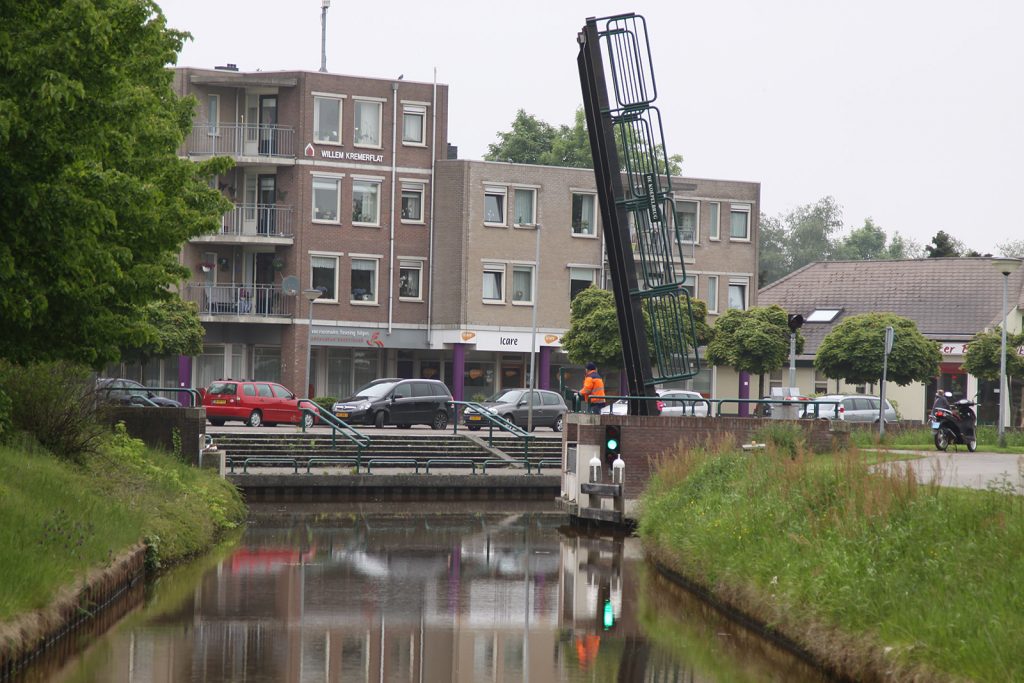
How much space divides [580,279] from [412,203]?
7.48 m

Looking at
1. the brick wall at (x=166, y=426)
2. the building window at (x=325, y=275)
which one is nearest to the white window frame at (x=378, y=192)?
the building window at (x=325, y=275)

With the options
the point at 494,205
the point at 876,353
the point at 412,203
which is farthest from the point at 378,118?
the point at 876,353

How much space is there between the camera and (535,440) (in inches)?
1533

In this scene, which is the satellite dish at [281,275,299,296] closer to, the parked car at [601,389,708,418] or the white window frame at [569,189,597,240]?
the white window frame at [569,189,597,240]

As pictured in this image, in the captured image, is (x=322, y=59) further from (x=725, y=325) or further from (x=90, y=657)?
(x=90, y=657)

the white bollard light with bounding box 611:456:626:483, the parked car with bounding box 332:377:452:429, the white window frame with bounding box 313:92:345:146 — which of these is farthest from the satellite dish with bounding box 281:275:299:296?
the white bollard light with bounding box 611:456:626:483

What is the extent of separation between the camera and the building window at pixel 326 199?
2176 inches

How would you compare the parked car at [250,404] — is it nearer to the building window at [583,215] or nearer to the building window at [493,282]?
the building window at [493,282]

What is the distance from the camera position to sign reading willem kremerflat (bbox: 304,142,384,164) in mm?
54875

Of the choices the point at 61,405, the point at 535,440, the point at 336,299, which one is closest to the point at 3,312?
the point at 61,405

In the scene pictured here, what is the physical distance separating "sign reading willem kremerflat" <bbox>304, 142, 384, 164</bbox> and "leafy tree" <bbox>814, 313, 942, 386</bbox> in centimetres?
1794

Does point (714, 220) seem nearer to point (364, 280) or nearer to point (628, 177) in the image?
point (364, 280)

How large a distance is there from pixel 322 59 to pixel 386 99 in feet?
22.5

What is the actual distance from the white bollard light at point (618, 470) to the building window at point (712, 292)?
38.3m
